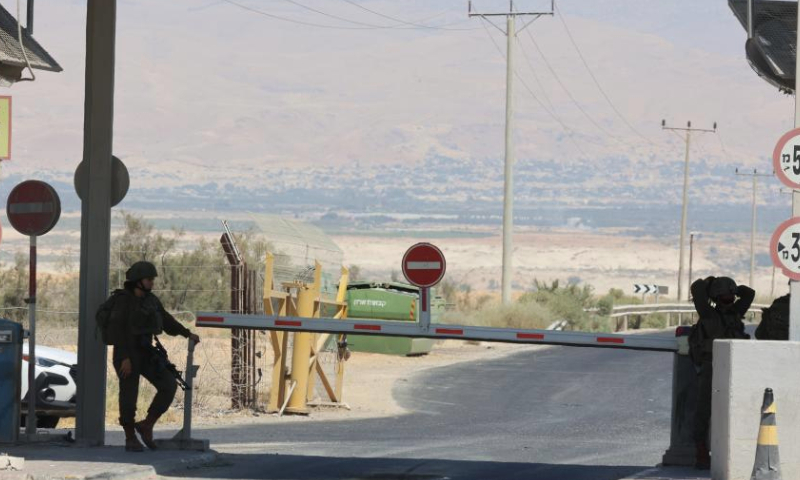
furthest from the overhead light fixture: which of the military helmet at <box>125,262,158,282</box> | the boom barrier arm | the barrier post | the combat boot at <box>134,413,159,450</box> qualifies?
the barrier post

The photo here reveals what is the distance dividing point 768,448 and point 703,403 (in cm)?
193

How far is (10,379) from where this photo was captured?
45.5ft

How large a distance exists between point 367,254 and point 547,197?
66.1m

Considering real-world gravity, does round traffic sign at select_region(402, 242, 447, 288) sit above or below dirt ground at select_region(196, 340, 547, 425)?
above

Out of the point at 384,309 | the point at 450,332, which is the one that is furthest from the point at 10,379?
the point at 384,309

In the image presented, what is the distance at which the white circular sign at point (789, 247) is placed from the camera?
11.2 metres

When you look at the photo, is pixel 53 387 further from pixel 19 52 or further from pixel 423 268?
pixel 423 268

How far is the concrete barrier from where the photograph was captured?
1137 cm

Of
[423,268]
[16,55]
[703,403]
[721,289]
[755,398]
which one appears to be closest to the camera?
[755,398]

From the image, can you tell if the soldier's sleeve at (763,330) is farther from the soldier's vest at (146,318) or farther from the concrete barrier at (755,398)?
the soldier's vest at (146,318)

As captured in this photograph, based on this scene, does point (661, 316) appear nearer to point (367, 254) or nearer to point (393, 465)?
point (393, 465)

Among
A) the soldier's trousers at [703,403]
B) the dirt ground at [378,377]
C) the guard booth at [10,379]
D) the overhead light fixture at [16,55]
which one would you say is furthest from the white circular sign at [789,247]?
the dirt ground at [378,377]

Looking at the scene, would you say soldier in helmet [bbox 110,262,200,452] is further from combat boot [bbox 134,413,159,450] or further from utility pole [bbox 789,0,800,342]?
utility pole [bbox 789,0,800,342]

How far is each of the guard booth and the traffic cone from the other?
6.69m
